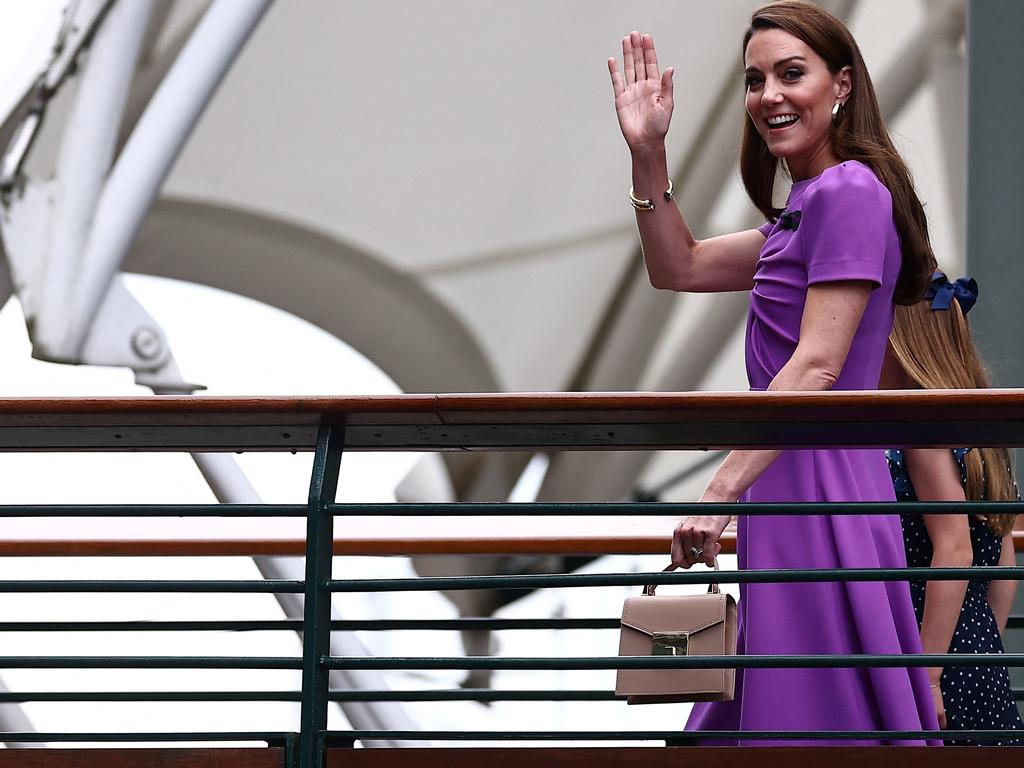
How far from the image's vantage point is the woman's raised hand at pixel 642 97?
2.96 metres

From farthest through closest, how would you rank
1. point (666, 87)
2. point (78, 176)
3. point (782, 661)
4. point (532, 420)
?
point (78, 176)
point (666, 87)
point (532, 420)
point (782, 661)

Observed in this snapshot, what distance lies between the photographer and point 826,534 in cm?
267

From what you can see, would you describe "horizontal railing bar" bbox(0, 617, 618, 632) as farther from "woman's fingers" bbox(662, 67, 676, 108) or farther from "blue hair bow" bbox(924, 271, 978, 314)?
"woman's fingers" bbox(662, 67, 676, 108)

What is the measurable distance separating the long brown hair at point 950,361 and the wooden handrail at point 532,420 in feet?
1.62

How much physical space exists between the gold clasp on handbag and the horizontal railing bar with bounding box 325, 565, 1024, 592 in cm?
9

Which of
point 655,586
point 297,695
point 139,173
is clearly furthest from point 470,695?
point 139,173

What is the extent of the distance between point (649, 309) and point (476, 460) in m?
1.99

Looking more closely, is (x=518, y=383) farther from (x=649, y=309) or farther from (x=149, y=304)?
(x=149, y=304)

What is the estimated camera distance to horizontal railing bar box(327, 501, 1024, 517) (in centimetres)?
252

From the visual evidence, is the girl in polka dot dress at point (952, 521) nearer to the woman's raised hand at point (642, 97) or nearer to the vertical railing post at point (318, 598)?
the woman's raised hand at point (642, 97)

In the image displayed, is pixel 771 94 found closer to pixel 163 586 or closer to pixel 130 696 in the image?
pixel 163 586

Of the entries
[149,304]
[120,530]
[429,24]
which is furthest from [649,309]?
[120,530]

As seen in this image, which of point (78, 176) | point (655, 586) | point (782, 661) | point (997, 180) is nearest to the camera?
point (782, 661)

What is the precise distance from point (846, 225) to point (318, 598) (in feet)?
3.57
